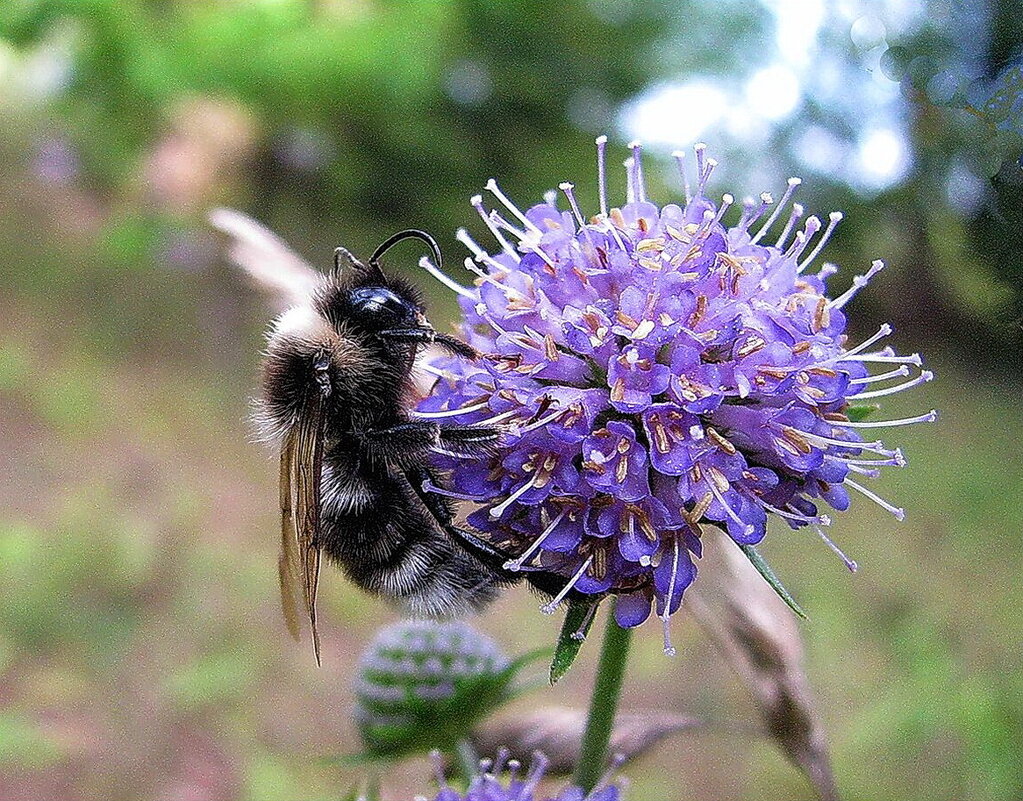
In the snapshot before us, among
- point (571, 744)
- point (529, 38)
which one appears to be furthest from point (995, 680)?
point (529, 38)

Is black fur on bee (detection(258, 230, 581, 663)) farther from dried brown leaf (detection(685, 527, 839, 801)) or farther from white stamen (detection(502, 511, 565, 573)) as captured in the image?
dried brown leaf (detection(685, 527, 839, 801))

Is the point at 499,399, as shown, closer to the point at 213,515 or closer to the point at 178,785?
the point at 178,785

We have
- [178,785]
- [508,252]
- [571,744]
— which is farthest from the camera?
[178,785]

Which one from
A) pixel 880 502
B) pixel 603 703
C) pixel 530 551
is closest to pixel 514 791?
pixel 603 703

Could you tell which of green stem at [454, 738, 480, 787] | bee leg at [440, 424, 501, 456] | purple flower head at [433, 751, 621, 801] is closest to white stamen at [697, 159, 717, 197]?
→ bee leg at [440, 424, 501, 456]

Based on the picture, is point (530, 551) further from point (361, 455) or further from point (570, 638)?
point (361, 455)

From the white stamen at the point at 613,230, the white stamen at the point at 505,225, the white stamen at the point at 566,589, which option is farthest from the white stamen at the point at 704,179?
the white stamen at the point at 566,589
